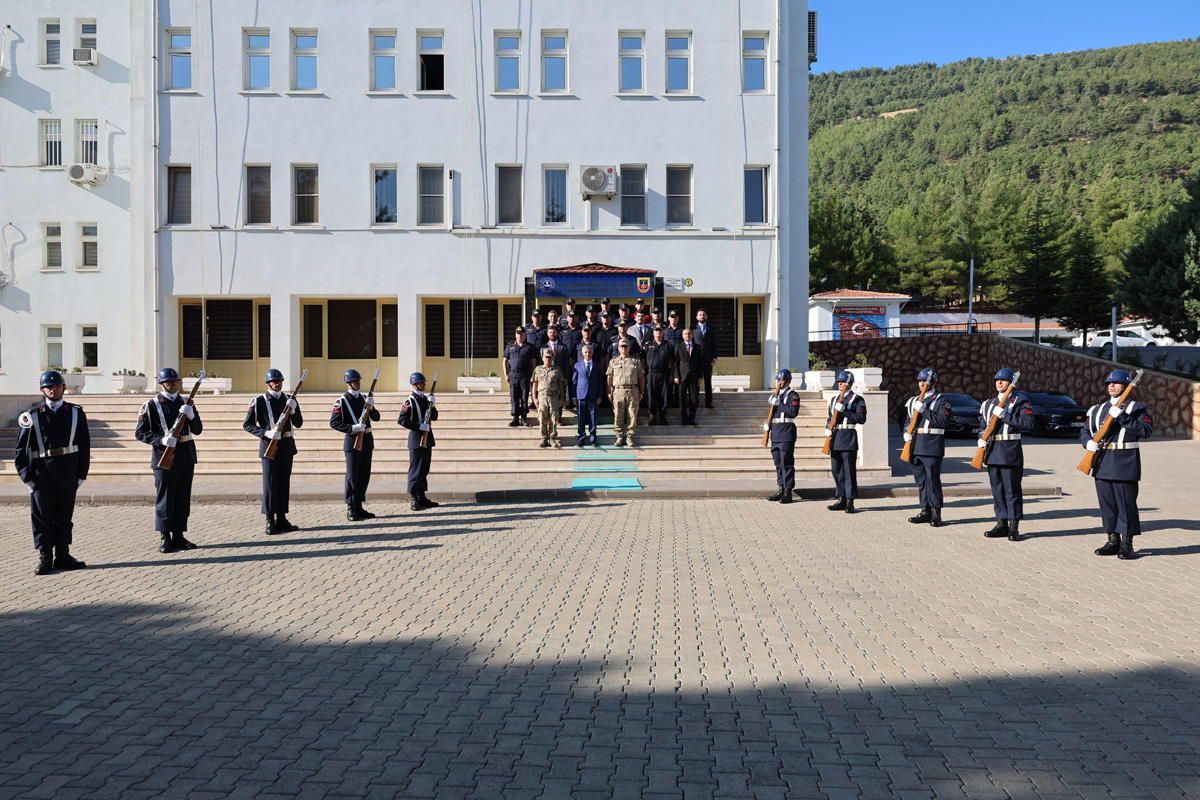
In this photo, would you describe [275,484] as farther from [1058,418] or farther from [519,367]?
[1058,418]

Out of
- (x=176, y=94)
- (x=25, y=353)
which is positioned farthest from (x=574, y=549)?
(x=25, y=353)

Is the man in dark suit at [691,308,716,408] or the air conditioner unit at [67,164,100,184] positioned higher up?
the air conditioner unit at [67,164,100,184]

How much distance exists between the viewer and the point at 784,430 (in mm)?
14633

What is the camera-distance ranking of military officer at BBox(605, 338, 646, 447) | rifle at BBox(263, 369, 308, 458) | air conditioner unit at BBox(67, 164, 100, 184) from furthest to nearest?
air conditioner unit at BBox(67, 164, 100, 184)
military officer at BBox(605, 338, 646, 447)
rifle at BBox(263, 369, 308, 458)

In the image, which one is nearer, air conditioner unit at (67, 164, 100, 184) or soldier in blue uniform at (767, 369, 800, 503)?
soldier in blue uniform at (767, 369, 800, 503)

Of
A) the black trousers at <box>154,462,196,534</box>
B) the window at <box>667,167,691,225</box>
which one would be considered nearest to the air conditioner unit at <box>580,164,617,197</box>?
the window at <box>667,167,691,225</box>

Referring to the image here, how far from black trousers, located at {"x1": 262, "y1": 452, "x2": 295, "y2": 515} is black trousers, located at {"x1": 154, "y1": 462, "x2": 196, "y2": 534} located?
3.51 feet

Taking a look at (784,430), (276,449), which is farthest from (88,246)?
(784,430)

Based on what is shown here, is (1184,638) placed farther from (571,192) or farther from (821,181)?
(821,181)

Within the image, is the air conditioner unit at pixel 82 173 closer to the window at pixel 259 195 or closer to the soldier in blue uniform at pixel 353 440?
the window at pixel 259 195

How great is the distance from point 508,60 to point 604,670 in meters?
23.4

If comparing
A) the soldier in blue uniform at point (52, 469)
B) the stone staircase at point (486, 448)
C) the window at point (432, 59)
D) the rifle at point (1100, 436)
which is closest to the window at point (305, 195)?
the window at point (432, 59)

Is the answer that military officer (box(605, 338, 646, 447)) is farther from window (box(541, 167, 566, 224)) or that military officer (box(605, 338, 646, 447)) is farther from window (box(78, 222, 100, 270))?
window (box(78, 222, 100, 270))

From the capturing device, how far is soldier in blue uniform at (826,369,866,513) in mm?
13727
